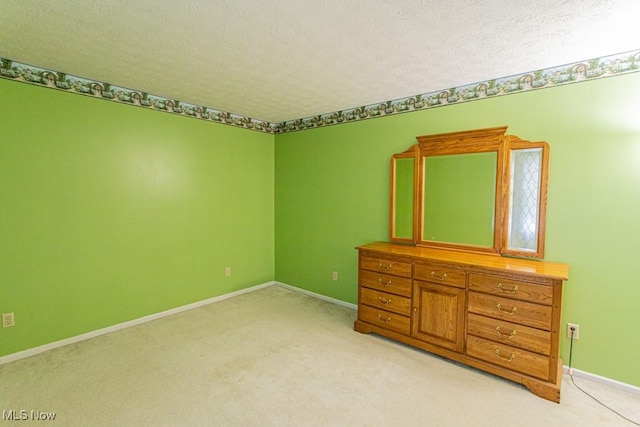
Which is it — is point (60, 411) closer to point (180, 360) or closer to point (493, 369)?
point (180, 360)

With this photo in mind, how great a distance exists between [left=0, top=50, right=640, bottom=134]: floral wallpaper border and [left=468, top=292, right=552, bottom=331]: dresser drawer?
1733 millimetres

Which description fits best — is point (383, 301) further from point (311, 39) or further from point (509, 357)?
point (311, 39)

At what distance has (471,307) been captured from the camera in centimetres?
237

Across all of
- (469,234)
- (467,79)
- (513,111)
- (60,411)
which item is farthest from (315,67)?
(60,411)

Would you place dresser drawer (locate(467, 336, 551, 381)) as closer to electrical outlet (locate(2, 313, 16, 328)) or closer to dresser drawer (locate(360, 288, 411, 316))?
dresser drawer (locate(360, 288, 411, 316))

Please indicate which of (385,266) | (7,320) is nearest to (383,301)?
(385,266)

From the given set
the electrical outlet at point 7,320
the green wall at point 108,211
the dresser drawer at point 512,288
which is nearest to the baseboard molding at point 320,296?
the green wall at point 108,211

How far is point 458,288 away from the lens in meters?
2.43

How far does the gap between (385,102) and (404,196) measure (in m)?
1.06

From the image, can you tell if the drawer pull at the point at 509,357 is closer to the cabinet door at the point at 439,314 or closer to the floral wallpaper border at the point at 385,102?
the cabinet door at the point at 439,314

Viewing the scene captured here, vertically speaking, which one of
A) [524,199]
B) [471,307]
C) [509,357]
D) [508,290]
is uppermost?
[524,199]

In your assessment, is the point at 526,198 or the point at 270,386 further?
the point at 526,198

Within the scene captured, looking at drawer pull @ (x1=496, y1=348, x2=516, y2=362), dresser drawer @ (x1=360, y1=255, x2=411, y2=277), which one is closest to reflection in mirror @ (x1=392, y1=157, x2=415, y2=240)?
dresser drawer @ (x1=360, y1=255, x2=411, y2=277)
